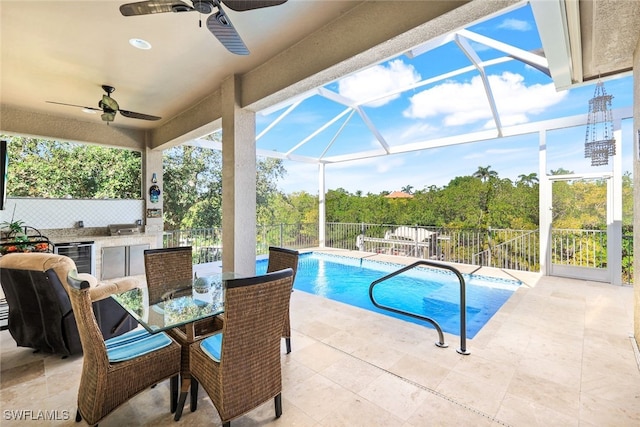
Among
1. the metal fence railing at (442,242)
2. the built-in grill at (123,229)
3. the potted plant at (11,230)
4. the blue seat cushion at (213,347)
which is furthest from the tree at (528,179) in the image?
the potted plant at (11,230)

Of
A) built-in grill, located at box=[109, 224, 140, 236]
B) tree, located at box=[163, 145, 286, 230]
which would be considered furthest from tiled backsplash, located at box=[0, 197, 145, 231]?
A: tree, located at box=[163, 145, 286, 230]

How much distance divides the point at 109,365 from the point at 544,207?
23.3ft

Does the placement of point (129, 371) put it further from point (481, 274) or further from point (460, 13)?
point (481, 274)

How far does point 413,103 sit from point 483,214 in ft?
12.0

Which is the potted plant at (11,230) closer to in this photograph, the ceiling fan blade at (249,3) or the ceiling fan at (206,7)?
the ceiling fan at (206,7)

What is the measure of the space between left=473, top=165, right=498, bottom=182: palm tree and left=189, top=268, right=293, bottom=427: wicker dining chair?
7.53m

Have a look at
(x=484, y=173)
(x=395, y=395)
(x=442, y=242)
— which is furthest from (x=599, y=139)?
(x=395, y=395)

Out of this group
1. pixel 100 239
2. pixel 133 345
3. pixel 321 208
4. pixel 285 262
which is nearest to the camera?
pixel 133 345

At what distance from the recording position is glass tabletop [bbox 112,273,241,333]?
1.87 meters

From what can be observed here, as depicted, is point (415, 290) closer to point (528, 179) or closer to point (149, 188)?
point (528, 179)

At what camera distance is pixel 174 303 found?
222 centimetres

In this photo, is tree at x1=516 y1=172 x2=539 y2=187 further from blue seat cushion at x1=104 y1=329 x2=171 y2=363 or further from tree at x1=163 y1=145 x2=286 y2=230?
tree at x1=163 y1=145 x2=286 y2=230

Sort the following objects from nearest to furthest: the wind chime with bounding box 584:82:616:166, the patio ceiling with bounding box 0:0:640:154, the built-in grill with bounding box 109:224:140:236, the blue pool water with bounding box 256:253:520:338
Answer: the patio ceiling with bounding box 0:0:640:154
the wind chime with bounding box 584:82:616:166
the blue pool water with bounding box 256:253:520:338
the built-in grill with bounding box 109:224:140:236

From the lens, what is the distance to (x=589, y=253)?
5.19m
